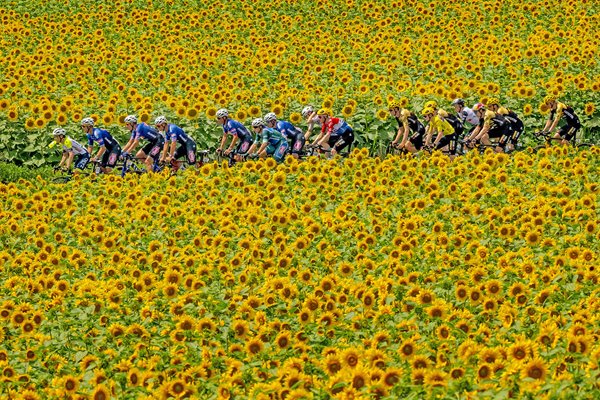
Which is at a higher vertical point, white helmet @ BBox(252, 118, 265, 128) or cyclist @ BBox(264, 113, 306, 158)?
white helmet @ BBox(252, 118, 265, 128)

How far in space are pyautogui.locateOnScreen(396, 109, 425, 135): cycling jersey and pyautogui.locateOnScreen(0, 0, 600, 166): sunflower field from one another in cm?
156

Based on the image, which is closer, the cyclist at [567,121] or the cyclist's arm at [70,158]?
the cyclist's arm at [70,158]

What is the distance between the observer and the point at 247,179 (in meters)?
17.9

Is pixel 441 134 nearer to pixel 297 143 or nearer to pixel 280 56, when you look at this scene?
pixel 297 143

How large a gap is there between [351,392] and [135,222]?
26.7ft

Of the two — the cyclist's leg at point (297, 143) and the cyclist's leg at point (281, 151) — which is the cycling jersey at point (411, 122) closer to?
the cyclist's leg at point (297, 143)

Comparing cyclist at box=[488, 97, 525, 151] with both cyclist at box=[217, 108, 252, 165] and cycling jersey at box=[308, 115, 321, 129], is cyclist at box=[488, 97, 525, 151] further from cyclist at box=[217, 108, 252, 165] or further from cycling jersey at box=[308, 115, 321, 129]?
cyclist at box=[217, 108, 252, 165]

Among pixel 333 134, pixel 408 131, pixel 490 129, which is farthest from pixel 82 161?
pixel 490 129

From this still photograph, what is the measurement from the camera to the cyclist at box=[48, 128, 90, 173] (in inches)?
791

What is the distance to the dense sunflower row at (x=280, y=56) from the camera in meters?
24.0

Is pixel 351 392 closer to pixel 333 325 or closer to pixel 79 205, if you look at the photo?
pixel 333 325

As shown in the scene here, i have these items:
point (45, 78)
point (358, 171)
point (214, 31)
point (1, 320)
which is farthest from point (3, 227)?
point (214, 31)

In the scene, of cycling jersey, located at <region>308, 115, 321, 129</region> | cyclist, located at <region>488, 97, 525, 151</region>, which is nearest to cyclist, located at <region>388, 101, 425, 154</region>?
cyclist, located at <region>488, 97, 525, 151</region>

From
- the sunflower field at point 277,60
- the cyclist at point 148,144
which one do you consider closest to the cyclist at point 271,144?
the cyclist at point 148,144
